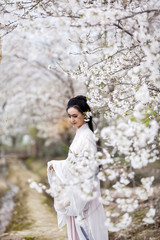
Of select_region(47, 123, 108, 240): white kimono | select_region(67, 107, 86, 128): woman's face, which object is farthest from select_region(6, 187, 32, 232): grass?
select_region(67, 107, 86, 128): woman's face

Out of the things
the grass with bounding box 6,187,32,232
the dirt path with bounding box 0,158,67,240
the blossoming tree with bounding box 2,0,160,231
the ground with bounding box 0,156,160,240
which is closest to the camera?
the blossoming tree with bounding box 2,0,160,231

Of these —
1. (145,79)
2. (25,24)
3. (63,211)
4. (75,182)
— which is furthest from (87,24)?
(63,211)

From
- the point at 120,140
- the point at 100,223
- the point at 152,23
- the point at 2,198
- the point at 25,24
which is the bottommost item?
the point at 2,198

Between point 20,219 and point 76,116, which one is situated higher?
point 76,116

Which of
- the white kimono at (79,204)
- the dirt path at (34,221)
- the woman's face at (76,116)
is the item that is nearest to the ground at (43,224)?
the dirt path at (34,221)

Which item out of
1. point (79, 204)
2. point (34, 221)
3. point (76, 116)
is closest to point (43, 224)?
point (34, 221)

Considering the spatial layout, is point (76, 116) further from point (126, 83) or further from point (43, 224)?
point (43, 224)

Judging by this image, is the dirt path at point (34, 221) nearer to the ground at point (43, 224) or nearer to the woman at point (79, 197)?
the ground at point (43, 224)

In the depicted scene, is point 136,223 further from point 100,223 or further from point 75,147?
point 75,147

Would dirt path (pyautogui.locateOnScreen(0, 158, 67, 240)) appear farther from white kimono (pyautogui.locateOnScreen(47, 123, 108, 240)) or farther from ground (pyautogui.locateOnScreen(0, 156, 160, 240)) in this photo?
white kimono (pyautogui.locateOnScreen(47, 123, 108, 240))

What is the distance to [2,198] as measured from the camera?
8547 mm

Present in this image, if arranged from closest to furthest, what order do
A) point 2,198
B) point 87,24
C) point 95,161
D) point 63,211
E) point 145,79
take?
point 95,161
point 87,24
point 145,79
point 63,211
point 2,198

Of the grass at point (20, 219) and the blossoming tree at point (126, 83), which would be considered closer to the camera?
A: the blossoming tree at point (126, 83)

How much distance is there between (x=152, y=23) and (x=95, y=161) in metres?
1.39
